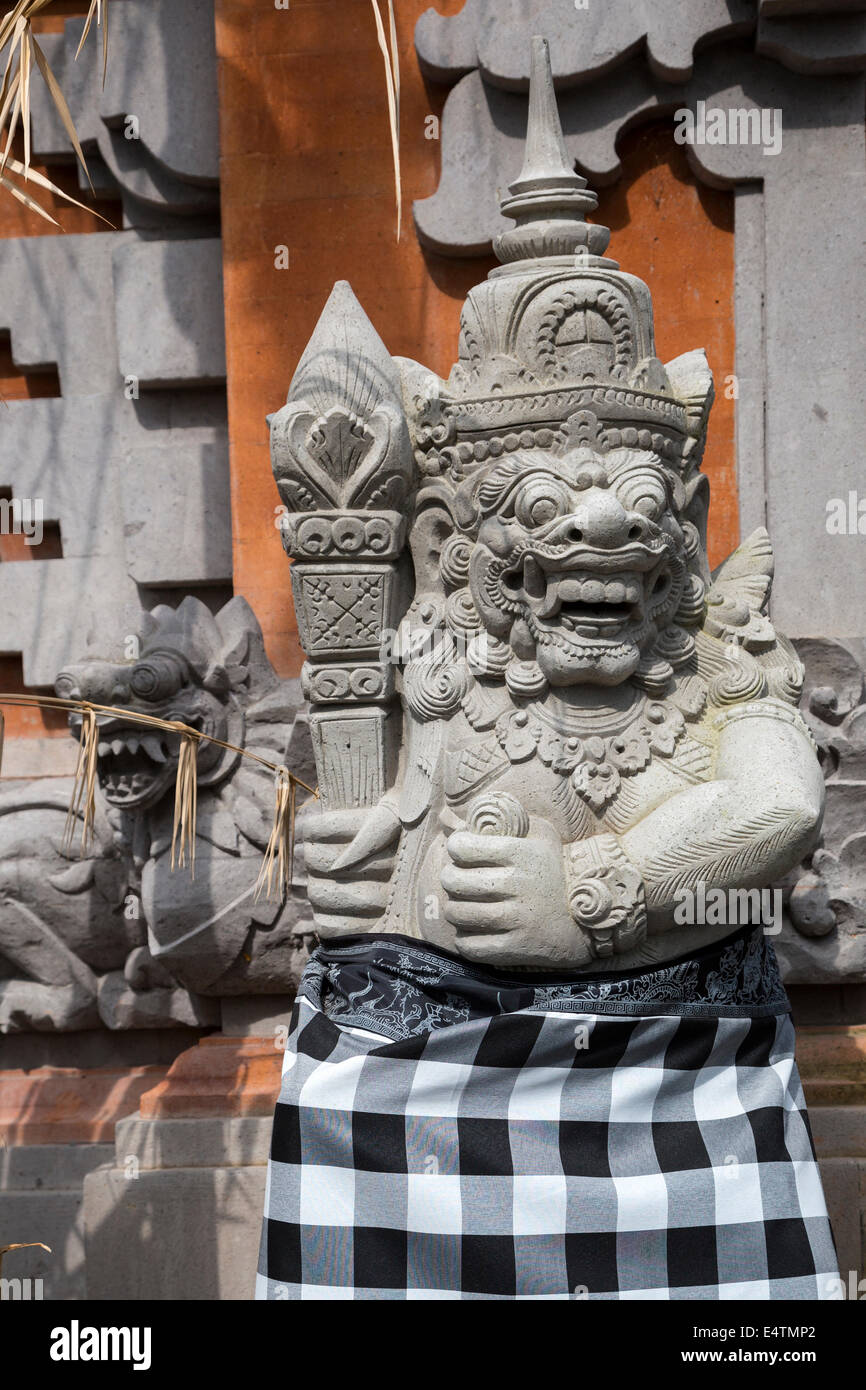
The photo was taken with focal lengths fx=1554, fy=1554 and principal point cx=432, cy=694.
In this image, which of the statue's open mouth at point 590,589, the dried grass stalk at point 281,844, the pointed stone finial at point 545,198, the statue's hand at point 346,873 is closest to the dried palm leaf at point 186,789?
the dried grass stalk at point 281,844

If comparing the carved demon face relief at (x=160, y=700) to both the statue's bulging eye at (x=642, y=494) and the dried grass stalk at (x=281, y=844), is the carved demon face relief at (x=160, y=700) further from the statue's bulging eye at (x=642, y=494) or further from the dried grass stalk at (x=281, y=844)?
the statue's bulging eye at (x=642, y=494)

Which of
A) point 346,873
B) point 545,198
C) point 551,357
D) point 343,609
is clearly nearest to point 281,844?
point 346,873

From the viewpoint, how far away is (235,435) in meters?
4.95

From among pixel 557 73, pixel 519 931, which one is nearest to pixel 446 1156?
pixel 519 931

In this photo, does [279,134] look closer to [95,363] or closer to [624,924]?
[95,363]

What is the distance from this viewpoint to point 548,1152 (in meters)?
3.27

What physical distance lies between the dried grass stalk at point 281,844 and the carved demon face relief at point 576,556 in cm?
110

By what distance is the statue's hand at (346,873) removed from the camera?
350 centimetres

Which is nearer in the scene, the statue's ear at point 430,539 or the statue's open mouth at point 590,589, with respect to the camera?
the statue's open mouth at point 590,589

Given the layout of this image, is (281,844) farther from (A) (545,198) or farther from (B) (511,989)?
(A) (545,198)

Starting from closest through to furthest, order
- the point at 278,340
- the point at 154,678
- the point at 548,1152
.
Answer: the point at 548,1152, the point at 154,678, the point at 278,340

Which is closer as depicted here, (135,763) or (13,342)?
(135,763)

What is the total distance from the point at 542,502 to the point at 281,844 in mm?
1420

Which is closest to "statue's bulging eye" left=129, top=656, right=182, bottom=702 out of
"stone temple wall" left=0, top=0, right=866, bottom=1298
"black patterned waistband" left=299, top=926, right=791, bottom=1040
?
"stone temple wall" left=0, top=0, right=866, bottom=1298
